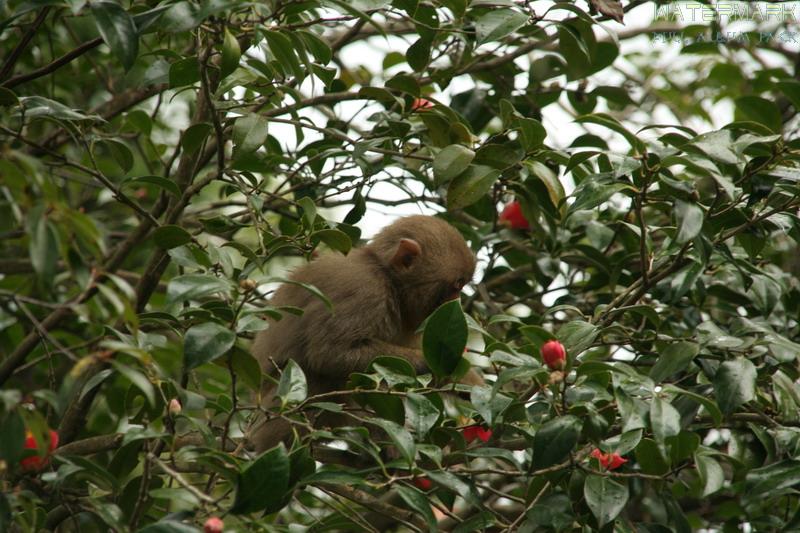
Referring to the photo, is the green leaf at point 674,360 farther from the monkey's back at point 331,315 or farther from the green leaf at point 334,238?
the monkey's back at point 331,315

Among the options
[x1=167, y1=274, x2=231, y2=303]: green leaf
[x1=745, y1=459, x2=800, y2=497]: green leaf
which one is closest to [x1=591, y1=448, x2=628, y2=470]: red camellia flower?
[x1=745, y1=459, x2=800, y2=497]: green leaf

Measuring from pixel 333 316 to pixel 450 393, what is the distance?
134cm

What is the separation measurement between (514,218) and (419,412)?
2.36 meters

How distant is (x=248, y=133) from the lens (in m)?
3.87

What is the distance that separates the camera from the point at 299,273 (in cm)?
542

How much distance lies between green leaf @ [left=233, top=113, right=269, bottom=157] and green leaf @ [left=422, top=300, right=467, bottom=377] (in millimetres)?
1099

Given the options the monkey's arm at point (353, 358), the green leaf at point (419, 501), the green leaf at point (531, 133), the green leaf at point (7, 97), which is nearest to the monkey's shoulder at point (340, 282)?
the monkey's arm at point (353, 358)

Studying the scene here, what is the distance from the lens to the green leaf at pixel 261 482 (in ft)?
9.75

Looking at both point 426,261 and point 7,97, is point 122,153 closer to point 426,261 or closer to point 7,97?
point 7,97

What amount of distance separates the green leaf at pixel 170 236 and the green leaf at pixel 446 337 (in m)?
1.13

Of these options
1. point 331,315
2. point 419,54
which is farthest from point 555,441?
point 419,54

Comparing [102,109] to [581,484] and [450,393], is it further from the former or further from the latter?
[581,484]

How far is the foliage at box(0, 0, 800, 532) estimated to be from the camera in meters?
3.12

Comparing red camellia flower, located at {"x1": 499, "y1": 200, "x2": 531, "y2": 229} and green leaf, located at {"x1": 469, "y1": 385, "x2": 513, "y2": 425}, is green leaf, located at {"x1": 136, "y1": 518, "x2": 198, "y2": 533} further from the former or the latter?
red camellia flower, located at {"x1": 499, "y1": 200, "x2": 531, "y2": 229}
